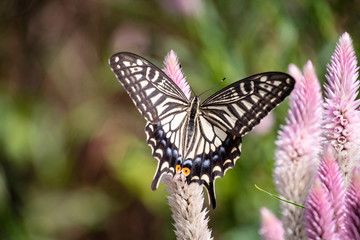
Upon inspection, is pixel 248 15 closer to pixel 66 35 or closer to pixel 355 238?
pixel 66 35

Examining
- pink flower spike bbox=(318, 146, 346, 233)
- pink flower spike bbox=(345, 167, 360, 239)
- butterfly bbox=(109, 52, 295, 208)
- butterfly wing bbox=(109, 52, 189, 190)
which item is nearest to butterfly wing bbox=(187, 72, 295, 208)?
butterfly bbox=(109, 52, 295, 208)

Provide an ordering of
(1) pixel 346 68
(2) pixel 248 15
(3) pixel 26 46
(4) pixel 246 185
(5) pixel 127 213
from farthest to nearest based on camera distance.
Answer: (3) pixel 26 46 → (5) pixel 127 213 → (2) pixel 248 15 → (4) pixel 246 185 → (1) pixel 346 68

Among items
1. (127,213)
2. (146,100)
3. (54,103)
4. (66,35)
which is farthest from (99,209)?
(146,100)

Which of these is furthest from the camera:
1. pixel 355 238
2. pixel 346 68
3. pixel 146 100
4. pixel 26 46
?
pixel 26 46

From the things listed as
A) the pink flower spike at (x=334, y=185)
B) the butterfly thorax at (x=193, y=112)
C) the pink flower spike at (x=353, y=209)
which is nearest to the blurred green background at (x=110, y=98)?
the butterfly thorax at (x=193, y=112)

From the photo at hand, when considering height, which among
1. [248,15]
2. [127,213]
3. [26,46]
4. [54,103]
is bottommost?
[127,213]

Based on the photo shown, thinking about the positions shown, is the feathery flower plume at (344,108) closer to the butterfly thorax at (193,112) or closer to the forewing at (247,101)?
the forewing at (247,101)
